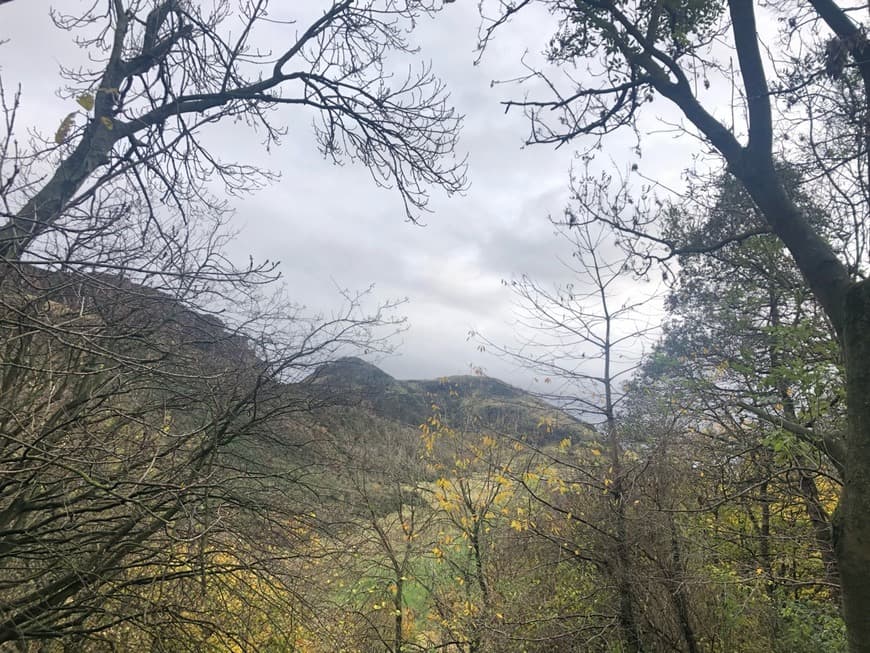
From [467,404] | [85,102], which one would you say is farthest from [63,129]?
[467,404]

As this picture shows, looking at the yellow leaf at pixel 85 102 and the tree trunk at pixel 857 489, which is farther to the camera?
the yellow leaf at pixel 85 102

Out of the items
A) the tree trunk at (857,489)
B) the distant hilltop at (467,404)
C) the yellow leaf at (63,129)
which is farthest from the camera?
the distant hilltop at (467,404)

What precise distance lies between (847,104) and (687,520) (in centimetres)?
526

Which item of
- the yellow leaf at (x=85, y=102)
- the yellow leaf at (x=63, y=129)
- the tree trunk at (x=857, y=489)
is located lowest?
the tree trunk at (x=857, y=489)

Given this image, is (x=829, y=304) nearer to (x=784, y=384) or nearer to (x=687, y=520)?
(x=784, y=384)

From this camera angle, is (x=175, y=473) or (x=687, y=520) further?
(x=687, y=520)

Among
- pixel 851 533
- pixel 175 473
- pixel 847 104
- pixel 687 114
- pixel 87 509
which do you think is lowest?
pixel 87 509

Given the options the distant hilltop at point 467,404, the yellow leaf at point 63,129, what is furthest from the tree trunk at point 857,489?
the yellow leaf at point 63,129

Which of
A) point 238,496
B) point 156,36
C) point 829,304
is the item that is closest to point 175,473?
point 238,496

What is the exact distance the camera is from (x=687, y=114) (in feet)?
12.1

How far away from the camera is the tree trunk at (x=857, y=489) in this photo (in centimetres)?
219

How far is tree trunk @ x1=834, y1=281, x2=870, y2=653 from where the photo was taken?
2189 millimetres

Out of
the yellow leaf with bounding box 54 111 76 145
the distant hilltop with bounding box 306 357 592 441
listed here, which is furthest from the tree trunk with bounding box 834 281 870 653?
the yellow leaf with bounding box 54 111 76 145

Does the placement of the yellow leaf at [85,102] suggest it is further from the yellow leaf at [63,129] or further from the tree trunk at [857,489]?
the tree trunk at [857,489]
